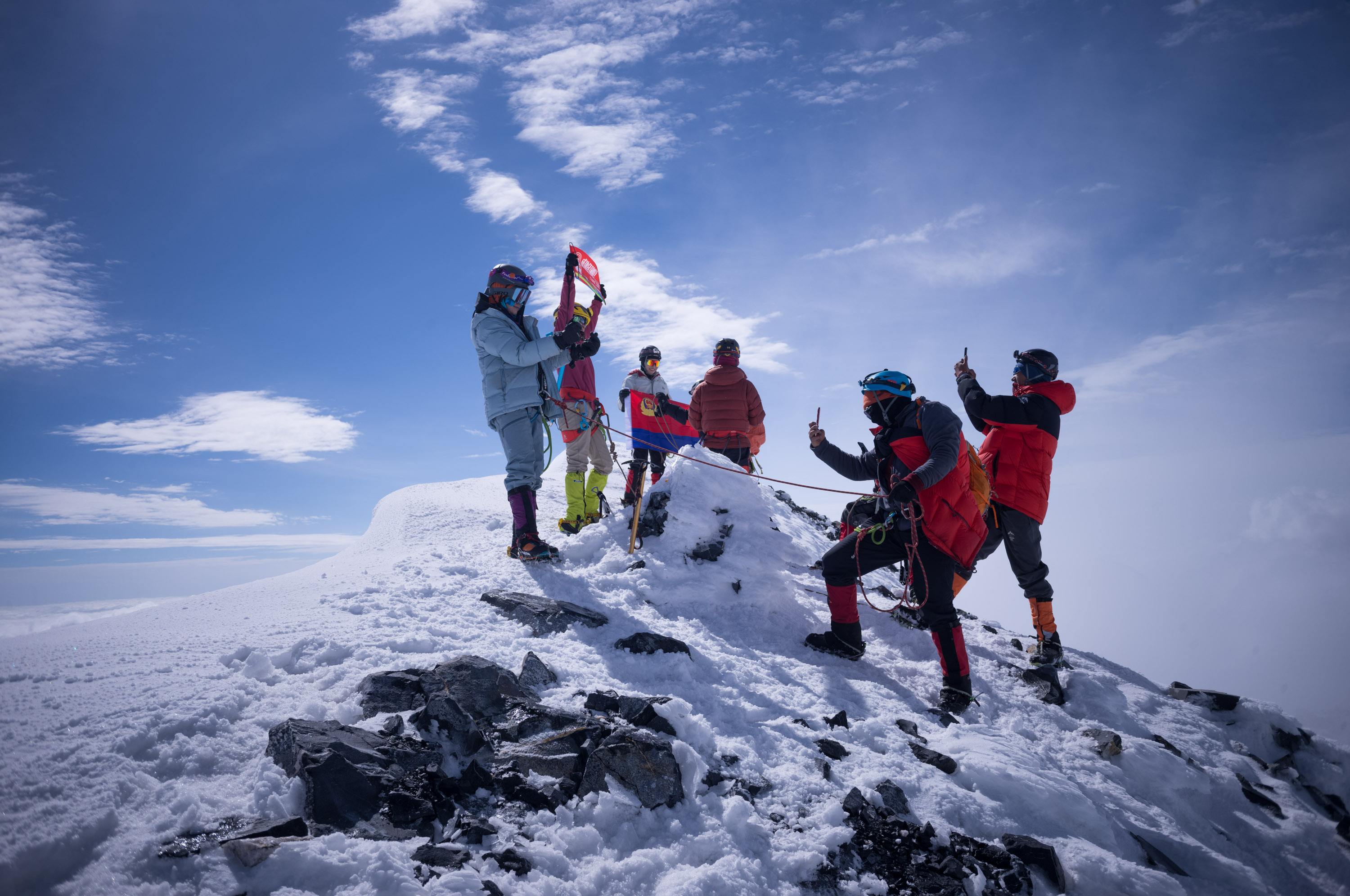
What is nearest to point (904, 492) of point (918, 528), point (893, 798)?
Answer: point (918, 528)

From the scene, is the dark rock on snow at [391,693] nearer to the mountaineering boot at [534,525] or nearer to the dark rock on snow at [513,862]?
the dark rock on snow at [513,862]

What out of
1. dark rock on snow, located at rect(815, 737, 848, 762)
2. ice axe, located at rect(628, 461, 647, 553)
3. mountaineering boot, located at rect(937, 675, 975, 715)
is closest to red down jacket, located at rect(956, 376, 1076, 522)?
mountaineering boot, located at rect(937, 675, 975, 715)

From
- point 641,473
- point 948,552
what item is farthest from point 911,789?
point 641,473

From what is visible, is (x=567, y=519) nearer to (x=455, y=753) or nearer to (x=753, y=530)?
(x=753, y=530)

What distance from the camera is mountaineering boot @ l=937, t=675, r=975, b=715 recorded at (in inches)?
184

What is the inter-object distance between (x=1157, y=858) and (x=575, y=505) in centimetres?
631

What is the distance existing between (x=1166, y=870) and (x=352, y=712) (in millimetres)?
4863

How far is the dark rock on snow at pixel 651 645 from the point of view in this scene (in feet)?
15.2

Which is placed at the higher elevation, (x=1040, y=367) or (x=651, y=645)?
(x=1040, y=367)

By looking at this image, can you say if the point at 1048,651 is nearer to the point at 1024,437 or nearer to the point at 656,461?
the point at 1024,437

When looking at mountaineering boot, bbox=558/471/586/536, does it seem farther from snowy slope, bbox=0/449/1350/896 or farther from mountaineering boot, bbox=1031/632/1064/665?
mountaineering boot, bbox=1031/632/1064/665

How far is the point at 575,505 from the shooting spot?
7887mm

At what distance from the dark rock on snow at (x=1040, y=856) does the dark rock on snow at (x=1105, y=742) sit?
5.26 feet

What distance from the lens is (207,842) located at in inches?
92.3
